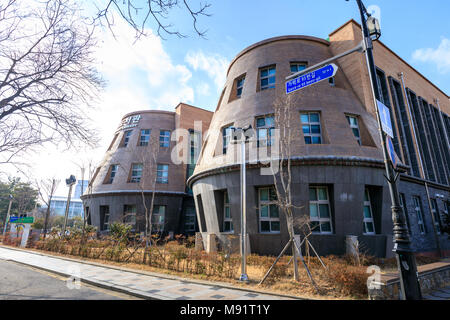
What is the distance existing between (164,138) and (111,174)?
7.68m

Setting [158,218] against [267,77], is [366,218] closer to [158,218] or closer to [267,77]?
[267,77]

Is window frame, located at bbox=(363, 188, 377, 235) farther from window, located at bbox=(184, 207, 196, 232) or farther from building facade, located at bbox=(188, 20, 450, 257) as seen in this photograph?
window, located at bbox=(184, 207, 196, 232)

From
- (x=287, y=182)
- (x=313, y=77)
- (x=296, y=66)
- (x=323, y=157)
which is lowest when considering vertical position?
(x=287, y=182)

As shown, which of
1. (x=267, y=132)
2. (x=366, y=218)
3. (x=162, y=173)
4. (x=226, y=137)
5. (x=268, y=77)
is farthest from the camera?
(x=162, y=173)

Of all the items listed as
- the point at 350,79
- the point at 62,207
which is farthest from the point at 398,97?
the point at 62,207

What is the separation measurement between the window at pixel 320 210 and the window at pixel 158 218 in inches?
654

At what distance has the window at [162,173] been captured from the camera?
26.2 meters

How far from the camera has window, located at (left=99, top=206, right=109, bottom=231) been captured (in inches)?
995

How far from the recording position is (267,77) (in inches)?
689

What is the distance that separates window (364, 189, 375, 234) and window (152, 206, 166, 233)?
18764 mm

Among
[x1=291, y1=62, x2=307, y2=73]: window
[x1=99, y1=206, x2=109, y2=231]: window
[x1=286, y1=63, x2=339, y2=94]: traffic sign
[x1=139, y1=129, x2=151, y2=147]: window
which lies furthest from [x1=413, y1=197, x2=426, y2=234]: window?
[x1=99, y1=206, x2=109, y2=231]: window

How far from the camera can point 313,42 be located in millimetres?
18594

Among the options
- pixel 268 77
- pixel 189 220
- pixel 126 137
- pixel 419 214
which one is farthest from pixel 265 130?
pixel 126 137
